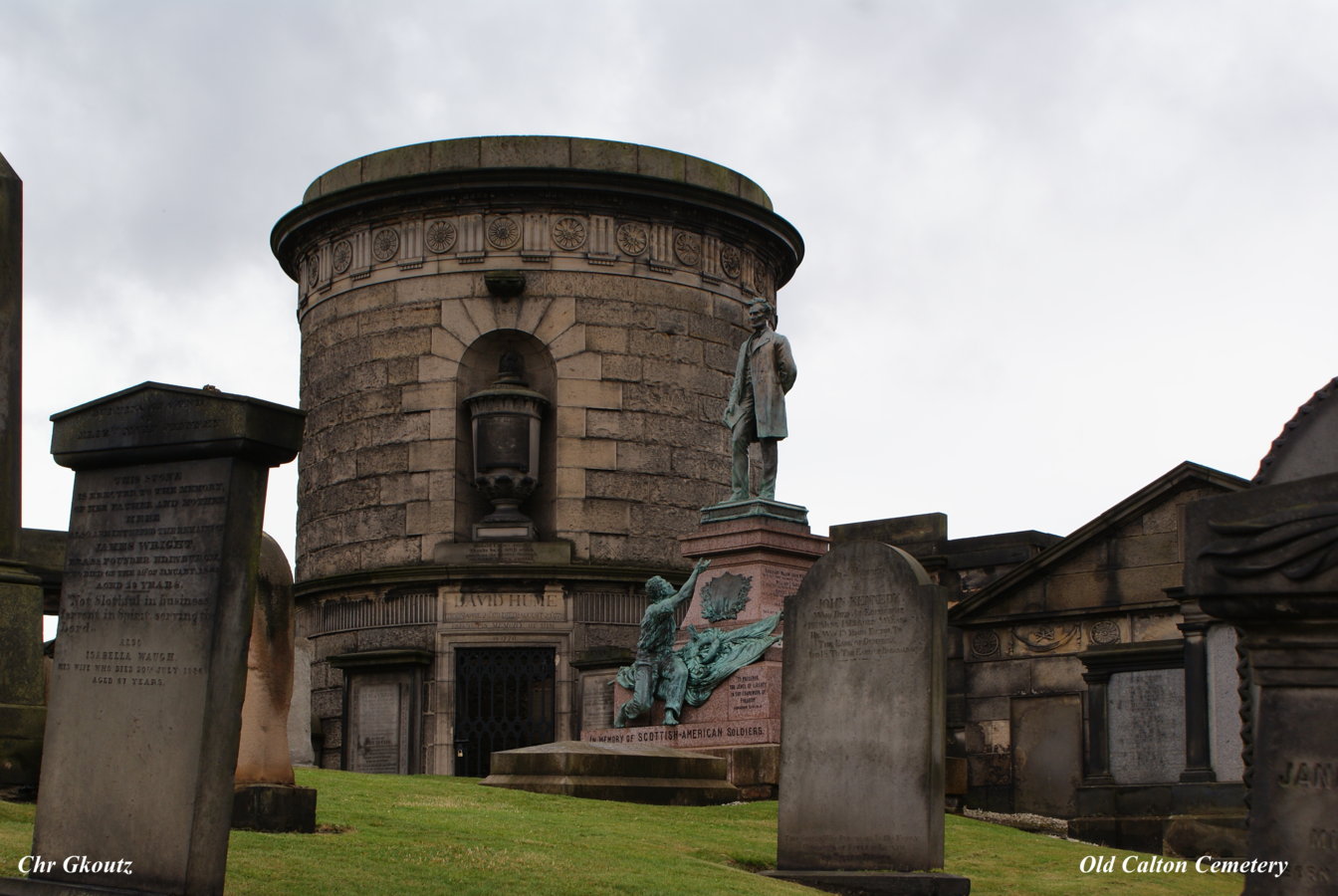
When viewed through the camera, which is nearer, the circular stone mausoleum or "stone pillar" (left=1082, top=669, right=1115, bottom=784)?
"stone pillar" (left=1082, top=669, right=1115, bottom=784)

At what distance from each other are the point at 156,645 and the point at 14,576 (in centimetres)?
389

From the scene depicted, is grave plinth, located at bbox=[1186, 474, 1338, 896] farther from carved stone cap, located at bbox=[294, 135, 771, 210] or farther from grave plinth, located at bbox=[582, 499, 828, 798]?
Result: carved stone cap, located at bbox=[294, 135, 771, 210]

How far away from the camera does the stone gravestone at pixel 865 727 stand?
34.5ft

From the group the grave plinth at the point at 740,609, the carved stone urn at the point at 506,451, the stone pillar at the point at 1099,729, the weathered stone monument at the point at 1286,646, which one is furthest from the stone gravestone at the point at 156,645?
the carved stone urn at the point at 506,451

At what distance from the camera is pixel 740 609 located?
18.0 meters

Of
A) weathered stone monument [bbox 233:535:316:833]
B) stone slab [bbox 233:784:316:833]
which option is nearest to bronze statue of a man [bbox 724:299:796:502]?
weathered stone monument [bbox 233:535:316:833]

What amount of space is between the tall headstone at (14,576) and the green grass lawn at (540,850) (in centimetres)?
53

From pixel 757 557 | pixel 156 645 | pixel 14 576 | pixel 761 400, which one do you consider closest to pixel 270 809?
pixel 14 576

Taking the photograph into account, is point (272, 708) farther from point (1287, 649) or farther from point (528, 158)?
point (528, 158)

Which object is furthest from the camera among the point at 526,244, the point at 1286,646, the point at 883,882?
the point at 526,244

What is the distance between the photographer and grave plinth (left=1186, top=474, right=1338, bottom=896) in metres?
4.79

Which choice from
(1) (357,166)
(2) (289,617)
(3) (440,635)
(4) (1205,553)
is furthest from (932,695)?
(1) (357,166)

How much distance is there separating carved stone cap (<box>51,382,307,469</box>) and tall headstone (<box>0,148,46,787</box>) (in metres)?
2.84

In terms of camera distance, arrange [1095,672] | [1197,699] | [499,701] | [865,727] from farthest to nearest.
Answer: [499,701] → [1095,672] → [1197,699] → [865,727]
